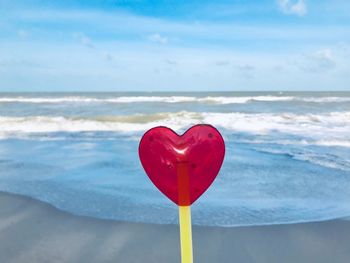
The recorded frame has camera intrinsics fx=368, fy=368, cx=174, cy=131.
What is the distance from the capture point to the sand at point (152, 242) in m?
2.85

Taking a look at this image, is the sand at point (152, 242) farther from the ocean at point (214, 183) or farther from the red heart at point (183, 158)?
the red heart at point (183, 158)

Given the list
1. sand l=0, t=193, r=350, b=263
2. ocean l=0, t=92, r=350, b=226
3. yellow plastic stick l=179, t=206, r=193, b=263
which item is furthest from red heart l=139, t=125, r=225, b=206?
ocean l=0, t=92, r=350, b=226

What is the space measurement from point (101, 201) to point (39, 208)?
2.19 ft

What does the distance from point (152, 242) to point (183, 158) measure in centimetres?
187

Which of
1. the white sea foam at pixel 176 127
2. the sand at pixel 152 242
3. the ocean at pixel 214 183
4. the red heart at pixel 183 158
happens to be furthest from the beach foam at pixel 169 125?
the red heart at pixel 183 158

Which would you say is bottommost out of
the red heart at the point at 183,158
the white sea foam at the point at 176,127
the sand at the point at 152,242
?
the sand at the point at 152,242

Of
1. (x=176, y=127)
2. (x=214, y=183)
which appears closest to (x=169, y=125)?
(x=176, y=127)

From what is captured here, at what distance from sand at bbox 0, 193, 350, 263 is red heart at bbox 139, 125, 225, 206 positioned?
1520 millimetres

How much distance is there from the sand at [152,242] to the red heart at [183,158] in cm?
152

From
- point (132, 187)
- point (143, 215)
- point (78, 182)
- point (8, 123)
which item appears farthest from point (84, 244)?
point (8, 123)

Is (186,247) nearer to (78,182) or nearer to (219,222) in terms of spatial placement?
(219,222)

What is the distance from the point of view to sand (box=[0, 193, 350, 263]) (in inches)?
112

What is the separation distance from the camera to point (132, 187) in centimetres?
478

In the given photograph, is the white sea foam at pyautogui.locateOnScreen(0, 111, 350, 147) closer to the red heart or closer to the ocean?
the ocean
